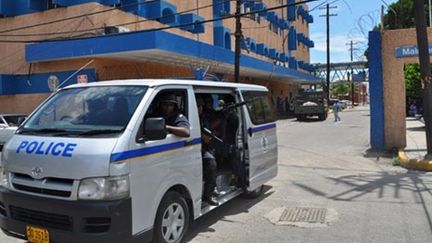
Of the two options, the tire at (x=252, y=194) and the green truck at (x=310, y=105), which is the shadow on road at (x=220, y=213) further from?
the green truck at (x=310, y=105)

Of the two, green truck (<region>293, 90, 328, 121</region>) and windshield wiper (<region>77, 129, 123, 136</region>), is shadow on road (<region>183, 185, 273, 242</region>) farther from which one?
Answer: green truck (<region>293, 90, 328, 121</region>)

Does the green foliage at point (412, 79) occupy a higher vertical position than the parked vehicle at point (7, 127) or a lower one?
higher

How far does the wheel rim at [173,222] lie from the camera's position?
18.4ft

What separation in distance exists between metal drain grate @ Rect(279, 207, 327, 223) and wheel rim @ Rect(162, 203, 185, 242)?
197 centimetres

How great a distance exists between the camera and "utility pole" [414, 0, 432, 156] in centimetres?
1333

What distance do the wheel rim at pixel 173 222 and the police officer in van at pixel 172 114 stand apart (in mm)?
888

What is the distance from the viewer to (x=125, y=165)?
4.90 m

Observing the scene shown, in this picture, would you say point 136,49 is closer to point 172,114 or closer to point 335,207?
point 335,207

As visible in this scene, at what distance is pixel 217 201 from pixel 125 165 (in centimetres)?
249

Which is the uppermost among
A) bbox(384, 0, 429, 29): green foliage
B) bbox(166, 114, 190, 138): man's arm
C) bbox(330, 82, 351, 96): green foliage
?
bbox(384, 0, 429, 29): green foliage

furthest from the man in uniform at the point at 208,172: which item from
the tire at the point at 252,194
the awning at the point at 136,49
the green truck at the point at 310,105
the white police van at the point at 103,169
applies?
the green truck at the point at 310,105

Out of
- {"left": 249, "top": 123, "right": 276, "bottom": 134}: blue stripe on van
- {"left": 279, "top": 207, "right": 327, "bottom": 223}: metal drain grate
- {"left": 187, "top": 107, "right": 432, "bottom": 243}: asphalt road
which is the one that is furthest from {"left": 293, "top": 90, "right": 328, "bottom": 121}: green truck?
{"left": 279, "top": 207, "right": 327, "bottom": 223}: metal drain grate

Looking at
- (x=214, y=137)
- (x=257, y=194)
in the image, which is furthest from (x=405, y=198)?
(x=214, y=137)

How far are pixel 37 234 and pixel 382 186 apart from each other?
7.35 metres
